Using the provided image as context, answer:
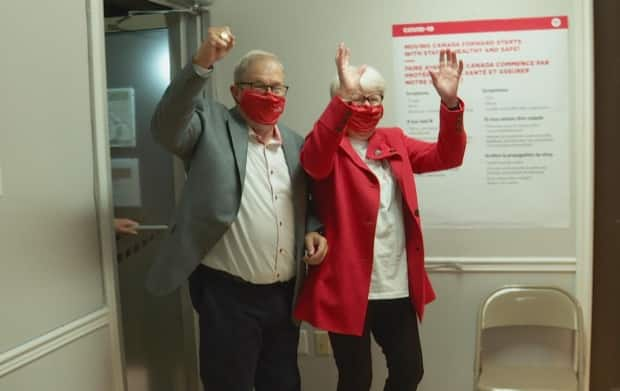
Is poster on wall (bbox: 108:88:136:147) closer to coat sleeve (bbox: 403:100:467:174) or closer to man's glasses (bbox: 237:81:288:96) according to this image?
man's glasses (bbox: 237:81:288:96)

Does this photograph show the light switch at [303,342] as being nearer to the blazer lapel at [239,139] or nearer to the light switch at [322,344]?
the light switch at [322,344]

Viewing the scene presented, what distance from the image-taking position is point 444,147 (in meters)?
2.03

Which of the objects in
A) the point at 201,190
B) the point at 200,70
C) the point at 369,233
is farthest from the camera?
the point at 369,233

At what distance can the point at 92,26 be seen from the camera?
186 cm

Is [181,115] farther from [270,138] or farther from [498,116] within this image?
[498,116]

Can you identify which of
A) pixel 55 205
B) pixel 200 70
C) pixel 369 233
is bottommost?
pixel 369 233

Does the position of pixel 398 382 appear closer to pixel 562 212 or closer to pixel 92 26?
pixel 562 212

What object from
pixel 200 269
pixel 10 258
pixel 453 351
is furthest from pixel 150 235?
pixel 453 351

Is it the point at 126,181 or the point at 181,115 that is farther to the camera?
the point at 126,181

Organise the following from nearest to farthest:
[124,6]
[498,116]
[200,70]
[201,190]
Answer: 1. [200,70]
2. [201,190]
3. [498,116]
4. [124,6]

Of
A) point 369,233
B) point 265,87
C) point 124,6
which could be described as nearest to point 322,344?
point 369,233

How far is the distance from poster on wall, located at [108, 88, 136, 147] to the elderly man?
0.77 meters

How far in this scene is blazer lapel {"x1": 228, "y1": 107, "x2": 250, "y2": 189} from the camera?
6.03 ft

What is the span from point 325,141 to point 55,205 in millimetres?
788
